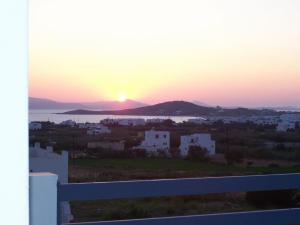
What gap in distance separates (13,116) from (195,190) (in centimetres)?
182

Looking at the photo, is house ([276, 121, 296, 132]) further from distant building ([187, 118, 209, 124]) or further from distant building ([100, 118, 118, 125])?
distant building ([100, 118, 118, 125])

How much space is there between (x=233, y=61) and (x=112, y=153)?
6.53 m

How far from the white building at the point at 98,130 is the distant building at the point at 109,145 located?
379 mm

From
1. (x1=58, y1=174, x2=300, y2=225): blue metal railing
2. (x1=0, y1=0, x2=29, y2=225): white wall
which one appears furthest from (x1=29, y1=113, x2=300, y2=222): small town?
(x1=0, y1=0, x2=29, y2=225): white wall

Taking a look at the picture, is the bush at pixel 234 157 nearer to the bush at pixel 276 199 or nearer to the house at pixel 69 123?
the bush at pixel 276 199

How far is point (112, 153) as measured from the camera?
17641mm

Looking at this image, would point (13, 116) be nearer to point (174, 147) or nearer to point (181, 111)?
point (181, 111)

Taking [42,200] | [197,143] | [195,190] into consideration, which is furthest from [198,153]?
[42,200]

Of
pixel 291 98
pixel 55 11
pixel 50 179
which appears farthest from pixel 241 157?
pixel 50 179

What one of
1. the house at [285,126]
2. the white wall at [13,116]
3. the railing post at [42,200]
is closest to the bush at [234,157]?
the house at [285,126]

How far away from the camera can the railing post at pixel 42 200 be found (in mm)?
473

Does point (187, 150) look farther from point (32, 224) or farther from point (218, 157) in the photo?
point (32, 224)

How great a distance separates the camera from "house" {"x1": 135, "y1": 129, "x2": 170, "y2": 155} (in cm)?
1858

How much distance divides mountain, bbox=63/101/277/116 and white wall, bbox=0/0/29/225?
1387 centimetres
